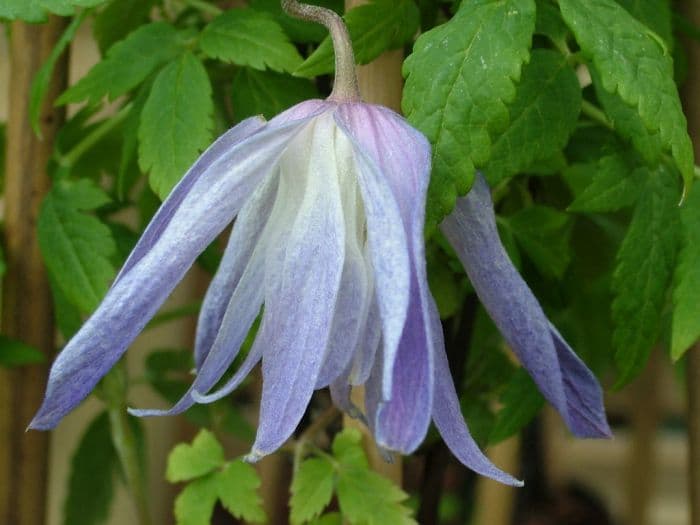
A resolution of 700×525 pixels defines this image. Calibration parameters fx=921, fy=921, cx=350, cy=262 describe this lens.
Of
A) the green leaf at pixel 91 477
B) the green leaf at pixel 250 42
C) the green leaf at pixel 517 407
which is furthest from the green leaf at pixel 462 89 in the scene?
the green leaf at pixel 91 477

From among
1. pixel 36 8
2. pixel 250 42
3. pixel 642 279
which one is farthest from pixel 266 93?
pixel 642 279

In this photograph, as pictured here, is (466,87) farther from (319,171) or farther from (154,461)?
(154,461)

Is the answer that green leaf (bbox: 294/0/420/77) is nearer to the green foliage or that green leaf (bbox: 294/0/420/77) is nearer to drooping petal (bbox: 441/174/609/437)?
drooping petal (bbox: 441/174/609/437)

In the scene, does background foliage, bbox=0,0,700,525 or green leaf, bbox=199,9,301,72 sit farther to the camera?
green leaf, bbox=199,9,301,72

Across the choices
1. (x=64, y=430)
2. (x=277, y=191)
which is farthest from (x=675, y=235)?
(x=64, y=430)

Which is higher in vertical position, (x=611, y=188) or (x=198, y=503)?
(x=611, y=188)

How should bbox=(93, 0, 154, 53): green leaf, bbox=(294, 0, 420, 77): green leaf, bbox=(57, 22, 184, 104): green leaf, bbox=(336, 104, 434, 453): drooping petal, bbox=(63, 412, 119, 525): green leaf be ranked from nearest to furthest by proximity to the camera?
bbox=(336, 104, 434, 453): drooping petal
bbox=(294, 0, 420, 77): green leaf
bbox=(57, 22, 184, 104): green leaf
bbox=(93, 0, 154, 53): green leaf
bbox=(63, 412, 119, 525): green leaf

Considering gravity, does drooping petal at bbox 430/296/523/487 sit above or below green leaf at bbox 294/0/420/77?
below

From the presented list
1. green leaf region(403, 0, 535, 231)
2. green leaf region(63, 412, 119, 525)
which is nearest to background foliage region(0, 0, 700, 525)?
green leaf region(403, 0, 535, 231)

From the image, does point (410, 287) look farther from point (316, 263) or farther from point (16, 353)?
point (16, 353)
